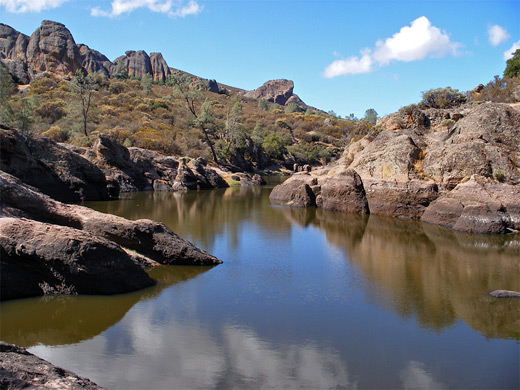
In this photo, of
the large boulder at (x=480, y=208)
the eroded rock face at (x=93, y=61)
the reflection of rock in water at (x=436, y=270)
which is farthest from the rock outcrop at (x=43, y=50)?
the large boulder at (x=480, y=208)

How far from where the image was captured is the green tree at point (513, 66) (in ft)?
149

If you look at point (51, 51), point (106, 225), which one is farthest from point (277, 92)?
point (106, 225)

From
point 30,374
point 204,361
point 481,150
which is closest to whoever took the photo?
point 30,374

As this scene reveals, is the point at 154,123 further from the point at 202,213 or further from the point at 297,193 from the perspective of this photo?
the point at 202,213

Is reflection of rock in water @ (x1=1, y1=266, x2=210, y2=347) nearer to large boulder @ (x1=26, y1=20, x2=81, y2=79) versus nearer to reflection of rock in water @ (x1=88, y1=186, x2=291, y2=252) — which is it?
reflection of rock in water @ (x1=88, y1=186, x2=291, y2=252)

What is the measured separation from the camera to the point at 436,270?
12.7m

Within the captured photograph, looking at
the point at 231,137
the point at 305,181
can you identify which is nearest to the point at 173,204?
the point at 305,181

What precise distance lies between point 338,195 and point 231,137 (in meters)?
33.0

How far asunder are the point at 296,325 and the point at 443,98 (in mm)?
30143

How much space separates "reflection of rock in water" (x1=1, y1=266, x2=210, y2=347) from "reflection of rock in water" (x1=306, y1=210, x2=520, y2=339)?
6063 mm

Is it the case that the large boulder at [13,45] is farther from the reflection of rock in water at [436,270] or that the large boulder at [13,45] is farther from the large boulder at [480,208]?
the large boulder at [480,208]

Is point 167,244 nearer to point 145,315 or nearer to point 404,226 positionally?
point 145,315

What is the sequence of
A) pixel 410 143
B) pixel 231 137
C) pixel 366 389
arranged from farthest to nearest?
pixel 231 137, pixel 410 143, pixel 366 389

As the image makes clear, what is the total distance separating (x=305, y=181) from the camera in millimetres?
30031
